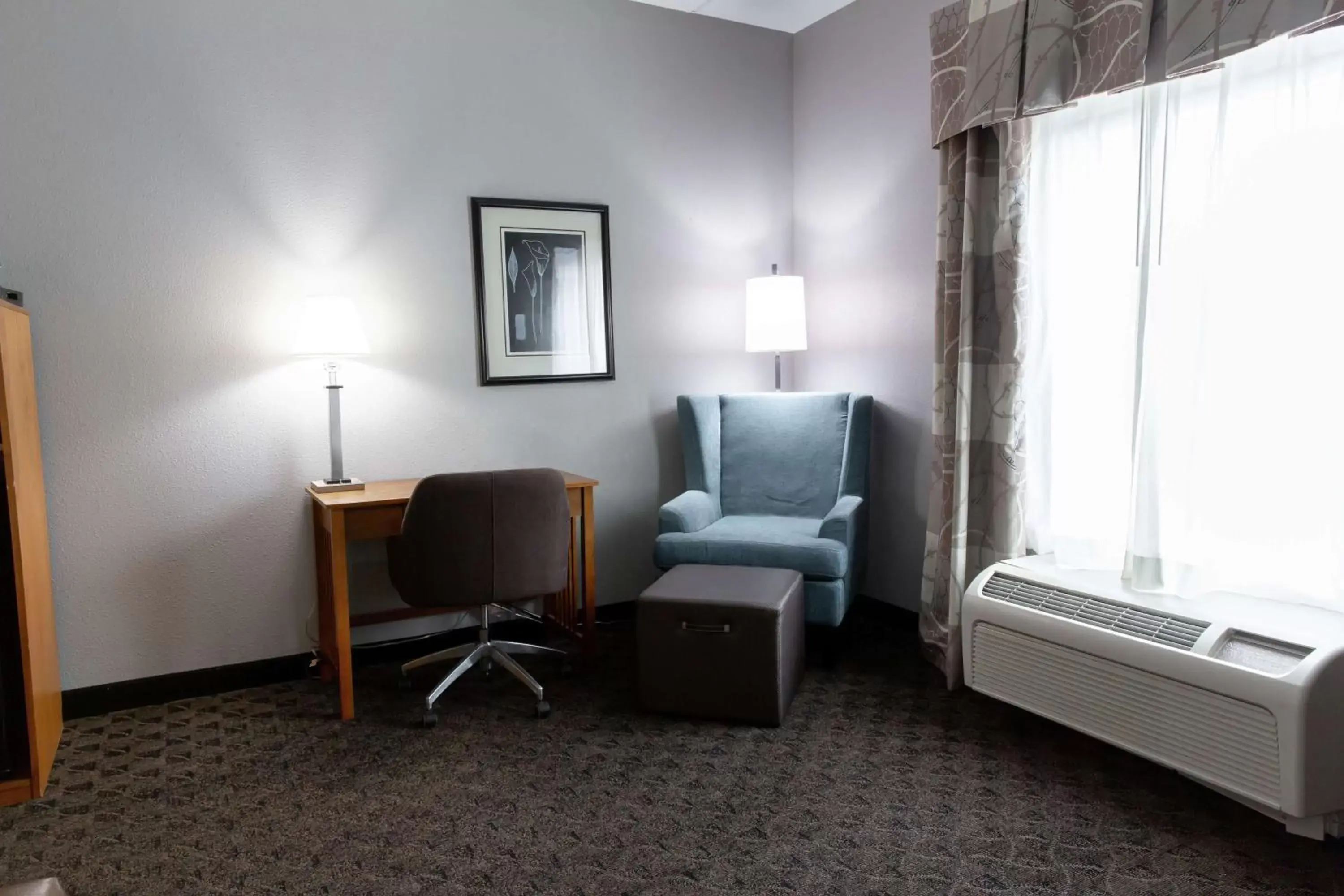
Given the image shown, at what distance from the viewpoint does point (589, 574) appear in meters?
3.21

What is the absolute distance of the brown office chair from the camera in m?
2.60

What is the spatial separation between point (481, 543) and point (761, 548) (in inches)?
39.2

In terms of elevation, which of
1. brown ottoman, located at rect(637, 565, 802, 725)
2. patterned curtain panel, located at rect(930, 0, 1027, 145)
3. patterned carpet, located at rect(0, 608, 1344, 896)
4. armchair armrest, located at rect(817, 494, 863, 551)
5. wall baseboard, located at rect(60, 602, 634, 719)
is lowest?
patterned carpet, located at rect(0, 608, 1344, 896)

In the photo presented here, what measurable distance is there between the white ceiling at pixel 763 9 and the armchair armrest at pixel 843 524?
212 cm

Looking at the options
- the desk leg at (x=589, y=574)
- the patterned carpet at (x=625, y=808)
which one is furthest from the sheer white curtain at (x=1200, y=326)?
the desk leg at (x=589, y=574)

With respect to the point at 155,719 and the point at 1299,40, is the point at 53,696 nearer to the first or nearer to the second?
the point at 155,719

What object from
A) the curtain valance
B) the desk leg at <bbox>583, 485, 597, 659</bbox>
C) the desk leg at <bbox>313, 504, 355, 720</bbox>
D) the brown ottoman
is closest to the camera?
the curtain valance

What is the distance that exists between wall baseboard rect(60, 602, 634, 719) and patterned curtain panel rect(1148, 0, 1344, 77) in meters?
2.85

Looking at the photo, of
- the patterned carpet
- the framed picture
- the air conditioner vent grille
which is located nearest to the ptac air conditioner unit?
the air conditioner vent grille

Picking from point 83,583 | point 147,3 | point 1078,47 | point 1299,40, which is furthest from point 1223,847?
point 147,3

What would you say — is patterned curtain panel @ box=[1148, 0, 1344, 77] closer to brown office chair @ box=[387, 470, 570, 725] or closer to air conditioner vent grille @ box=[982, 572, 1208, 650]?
air conditioner vent grille @ box=[982, 572, 1208, 650]

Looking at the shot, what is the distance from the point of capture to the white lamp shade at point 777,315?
11.8 ft

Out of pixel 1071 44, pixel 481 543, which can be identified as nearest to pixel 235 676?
pixel 481 543

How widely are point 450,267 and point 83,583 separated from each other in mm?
1609
